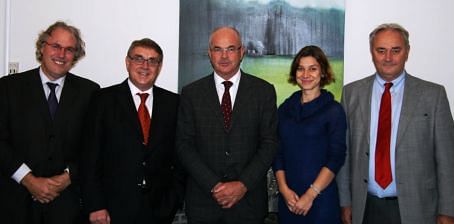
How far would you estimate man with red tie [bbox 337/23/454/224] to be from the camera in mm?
2350

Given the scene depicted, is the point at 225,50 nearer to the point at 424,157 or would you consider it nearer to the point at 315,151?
the point at 315,151

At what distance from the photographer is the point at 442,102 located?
2.36 meters

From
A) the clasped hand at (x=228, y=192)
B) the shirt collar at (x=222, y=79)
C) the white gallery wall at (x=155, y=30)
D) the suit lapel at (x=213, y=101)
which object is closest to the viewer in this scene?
the clasped hand at (x=228, y=192)

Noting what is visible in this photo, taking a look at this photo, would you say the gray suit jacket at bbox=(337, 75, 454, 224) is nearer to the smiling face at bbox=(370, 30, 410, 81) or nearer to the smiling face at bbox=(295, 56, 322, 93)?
the smiling face at bbox=(370, 30, 410, 81)

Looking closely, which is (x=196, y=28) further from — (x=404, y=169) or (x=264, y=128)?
(x=404, y=169)

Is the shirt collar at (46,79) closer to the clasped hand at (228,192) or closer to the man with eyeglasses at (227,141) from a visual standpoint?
the man with eyeglasses at (227,141)

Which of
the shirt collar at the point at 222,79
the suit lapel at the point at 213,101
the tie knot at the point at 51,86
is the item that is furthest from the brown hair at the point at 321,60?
the tie knot at the point at 51,86

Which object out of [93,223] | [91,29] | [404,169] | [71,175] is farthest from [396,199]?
[91,29]

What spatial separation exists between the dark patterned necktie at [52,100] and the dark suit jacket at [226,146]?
2.45ft

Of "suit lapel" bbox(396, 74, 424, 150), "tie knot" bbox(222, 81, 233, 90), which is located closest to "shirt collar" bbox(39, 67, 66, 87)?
"tie knot" bbox(222, 81, 233, 90)

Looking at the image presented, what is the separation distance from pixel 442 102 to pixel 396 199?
2.02 feet

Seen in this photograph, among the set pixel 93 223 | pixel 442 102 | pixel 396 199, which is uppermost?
pixel 442 102

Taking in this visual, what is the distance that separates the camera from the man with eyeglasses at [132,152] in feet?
7.64

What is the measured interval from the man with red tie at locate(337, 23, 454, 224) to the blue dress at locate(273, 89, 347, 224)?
151mm
